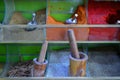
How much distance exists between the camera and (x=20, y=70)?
8.23 ft

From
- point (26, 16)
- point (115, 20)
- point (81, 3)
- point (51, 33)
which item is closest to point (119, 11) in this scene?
point (115, 20)

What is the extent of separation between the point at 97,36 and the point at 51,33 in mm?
426

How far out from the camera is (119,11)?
2.40 meters

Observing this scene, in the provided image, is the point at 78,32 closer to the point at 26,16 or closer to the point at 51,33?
the point at 51,33

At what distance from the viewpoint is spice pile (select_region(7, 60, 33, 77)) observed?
2429mm

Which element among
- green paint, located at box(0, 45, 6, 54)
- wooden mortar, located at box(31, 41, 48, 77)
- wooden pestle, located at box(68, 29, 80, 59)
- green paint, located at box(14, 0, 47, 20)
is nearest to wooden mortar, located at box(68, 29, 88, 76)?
wooden pestle, located at box(68, 29, 80, 59)

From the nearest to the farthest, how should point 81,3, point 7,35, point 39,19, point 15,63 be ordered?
point 7,35 < point 39,19 < point 81,3 < point 15,63

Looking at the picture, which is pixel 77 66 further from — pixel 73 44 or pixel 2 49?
pixel 2 49

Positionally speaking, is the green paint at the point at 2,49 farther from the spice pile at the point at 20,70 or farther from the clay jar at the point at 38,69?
the clay jar at the point at 38,69

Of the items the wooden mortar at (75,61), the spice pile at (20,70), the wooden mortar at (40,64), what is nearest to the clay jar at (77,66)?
the wooden mortar at (75,61)

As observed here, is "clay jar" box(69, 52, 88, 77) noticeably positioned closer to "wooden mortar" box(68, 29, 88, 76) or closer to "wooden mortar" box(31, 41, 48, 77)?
"wooden mortar" box(68, 29, 88, 76)

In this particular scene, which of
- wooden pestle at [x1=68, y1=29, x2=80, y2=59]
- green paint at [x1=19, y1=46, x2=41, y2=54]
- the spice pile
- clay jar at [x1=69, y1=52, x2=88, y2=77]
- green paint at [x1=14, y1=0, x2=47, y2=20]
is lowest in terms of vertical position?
the spice pile

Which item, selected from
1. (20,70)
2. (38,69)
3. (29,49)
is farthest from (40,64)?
(29,49)

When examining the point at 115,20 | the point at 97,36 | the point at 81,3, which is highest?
the point at 81,3
